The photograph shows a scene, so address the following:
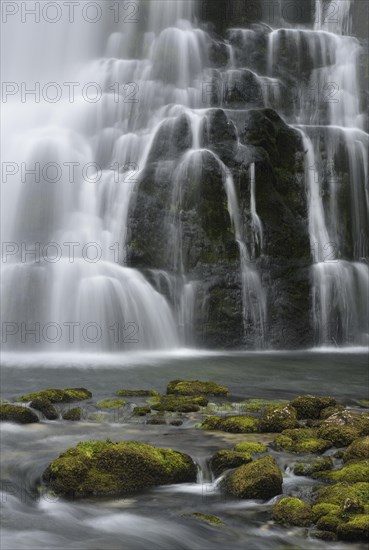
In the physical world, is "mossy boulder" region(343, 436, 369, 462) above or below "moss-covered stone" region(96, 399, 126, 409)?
below

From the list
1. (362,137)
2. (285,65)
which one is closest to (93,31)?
(285,65)

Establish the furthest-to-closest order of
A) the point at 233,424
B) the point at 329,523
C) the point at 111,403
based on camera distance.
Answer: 1. the point at 111,403
2. the point at 233,424
3. the point at 329,523

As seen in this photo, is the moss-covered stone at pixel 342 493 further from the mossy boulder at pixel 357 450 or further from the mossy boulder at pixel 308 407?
the mossy boulder at pixel 308 407

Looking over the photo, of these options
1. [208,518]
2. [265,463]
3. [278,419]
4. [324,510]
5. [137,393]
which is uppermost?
[137,393]

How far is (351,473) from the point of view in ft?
19.1

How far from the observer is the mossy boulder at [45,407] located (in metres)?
8.62

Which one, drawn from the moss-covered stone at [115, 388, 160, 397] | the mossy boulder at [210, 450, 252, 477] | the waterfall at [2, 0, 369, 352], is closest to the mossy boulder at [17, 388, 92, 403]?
the moss-covered stone at [115, 388, 160, 397]

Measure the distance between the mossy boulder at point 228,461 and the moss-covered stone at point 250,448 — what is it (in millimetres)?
401

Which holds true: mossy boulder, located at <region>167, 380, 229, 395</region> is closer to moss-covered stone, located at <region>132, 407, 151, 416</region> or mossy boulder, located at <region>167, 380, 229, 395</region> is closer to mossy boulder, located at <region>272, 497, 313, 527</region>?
moss-covered stone, located at <region>132, 407, 151, 416</region>

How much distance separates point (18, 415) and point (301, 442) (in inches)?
150

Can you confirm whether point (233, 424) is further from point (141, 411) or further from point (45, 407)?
point (45, 407)

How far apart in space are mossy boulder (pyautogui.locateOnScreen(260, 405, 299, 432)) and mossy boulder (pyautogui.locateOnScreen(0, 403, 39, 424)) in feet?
10.1

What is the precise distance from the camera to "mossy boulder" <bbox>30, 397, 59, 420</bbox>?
8617 millimetres

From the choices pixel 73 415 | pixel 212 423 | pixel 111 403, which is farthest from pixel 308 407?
pixel 73 415
